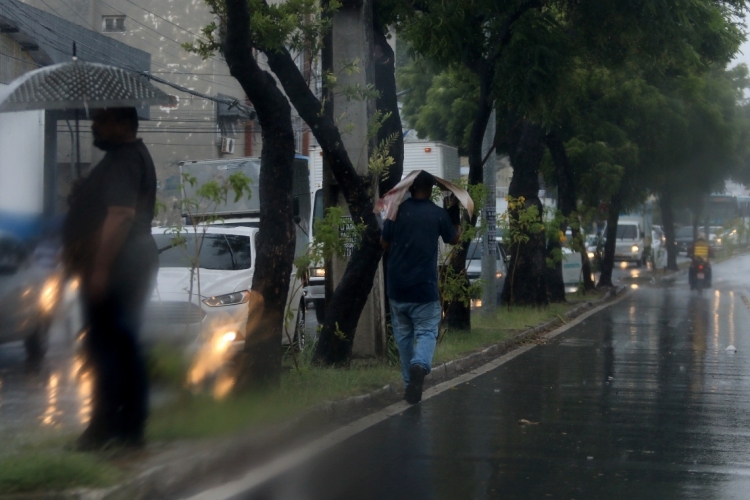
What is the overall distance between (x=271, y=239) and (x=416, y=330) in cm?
146

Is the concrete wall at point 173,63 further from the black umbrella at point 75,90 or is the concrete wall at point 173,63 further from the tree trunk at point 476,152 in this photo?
the black umbrella at point 75,90

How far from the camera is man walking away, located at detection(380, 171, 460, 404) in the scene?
26.6 feet

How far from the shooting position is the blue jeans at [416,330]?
8.08 meters

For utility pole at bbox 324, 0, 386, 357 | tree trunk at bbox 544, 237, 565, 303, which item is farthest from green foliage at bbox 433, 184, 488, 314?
tree trunk at bbox 544, 237, 565, 303

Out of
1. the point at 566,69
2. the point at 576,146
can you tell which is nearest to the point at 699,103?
the point at 576,146

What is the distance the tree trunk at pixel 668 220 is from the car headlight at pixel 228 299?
30.4 m

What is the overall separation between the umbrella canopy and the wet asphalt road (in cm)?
240

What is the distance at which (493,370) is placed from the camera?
11367 millimetres

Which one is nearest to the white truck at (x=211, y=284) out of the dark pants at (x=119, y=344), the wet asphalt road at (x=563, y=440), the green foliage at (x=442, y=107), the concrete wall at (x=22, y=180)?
the concrete wall at (x=22, y=180)

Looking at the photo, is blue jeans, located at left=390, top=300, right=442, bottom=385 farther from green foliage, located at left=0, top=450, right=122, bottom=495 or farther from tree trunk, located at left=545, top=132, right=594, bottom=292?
tree trunk, located at left=545, top=132, right=594, bottom=292

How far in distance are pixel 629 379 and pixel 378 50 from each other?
489 centimetres

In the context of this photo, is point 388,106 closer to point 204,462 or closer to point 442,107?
point 204,462

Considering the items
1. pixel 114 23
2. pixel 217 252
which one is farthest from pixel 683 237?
Result: pixel 217 252

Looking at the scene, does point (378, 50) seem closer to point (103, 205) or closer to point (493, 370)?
point (493, 370)
